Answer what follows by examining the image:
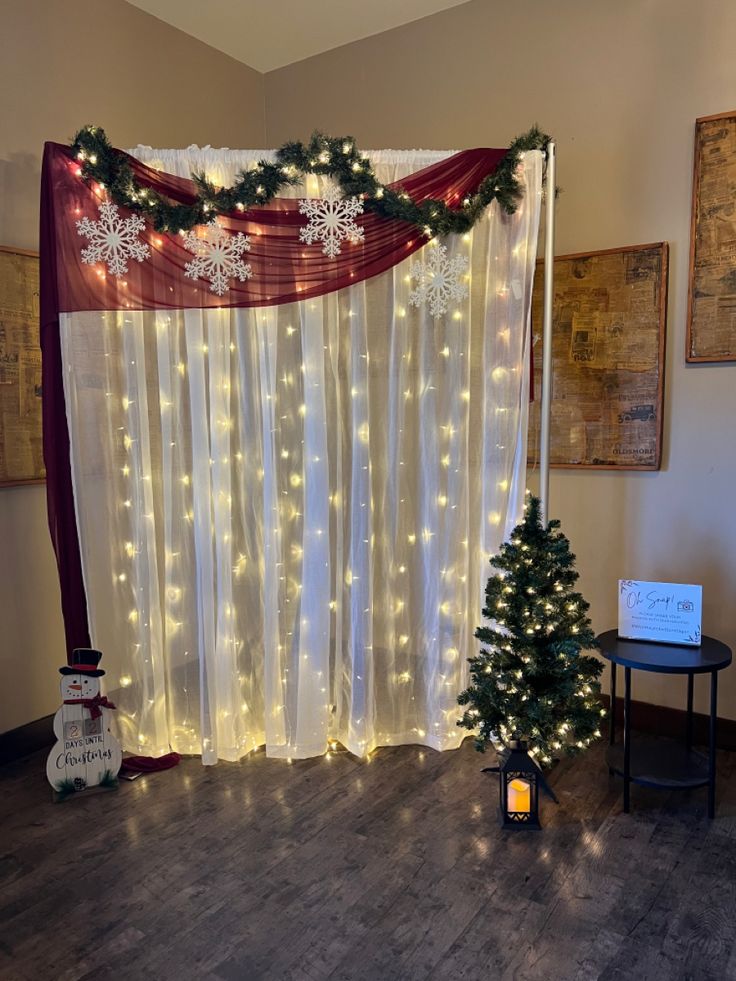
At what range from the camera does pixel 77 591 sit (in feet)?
8.44

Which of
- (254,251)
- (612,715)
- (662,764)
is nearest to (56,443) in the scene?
(254,251)

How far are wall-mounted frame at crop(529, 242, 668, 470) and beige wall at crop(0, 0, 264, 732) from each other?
195 centimetres

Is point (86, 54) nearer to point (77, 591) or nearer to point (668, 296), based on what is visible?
point (77, 591)

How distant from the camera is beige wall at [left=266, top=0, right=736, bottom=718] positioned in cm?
263

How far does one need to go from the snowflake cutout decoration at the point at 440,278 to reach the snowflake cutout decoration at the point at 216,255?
62 centimetres

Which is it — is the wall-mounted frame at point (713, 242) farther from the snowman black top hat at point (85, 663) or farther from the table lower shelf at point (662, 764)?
the snowman black top hat at point (85, 663)

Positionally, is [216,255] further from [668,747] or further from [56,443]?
[668,747]

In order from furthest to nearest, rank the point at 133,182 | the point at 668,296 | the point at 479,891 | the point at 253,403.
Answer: the point at 668,296 < the point at 253,403 < the point at 133,182 < the point at 479,891

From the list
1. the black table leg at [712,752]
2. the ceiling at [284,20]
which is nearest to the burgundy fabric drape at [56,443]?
the ceiling at [284,20]

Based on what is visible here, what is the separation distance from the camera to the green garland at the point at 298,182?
237 cm

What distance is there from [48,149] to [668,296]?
7.74ft

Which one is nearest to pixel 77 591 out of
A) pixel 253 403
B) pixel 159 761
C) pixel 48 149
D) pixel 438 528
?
pixel 159 761

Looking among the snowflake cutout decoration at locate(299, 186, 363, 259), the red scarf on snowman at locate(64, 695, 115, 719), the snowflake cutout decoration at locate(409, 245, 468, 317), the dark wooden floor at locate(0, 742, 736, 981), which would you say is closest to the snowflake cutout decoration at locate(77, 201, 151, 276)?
the snowflake cutout decoration at locate(299, 186, 363, 259)

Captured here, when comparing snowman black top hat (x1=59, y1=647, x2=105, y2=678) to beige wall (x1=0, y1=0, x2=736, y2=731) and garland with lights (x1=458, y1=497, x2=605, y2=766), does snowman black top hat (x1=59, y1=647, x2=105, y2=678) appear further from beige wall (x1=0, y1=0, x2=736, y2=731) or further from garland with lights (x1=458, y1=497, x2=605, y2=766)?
garland with lights (x1=458, y1=497, x2=605, y2=766)
